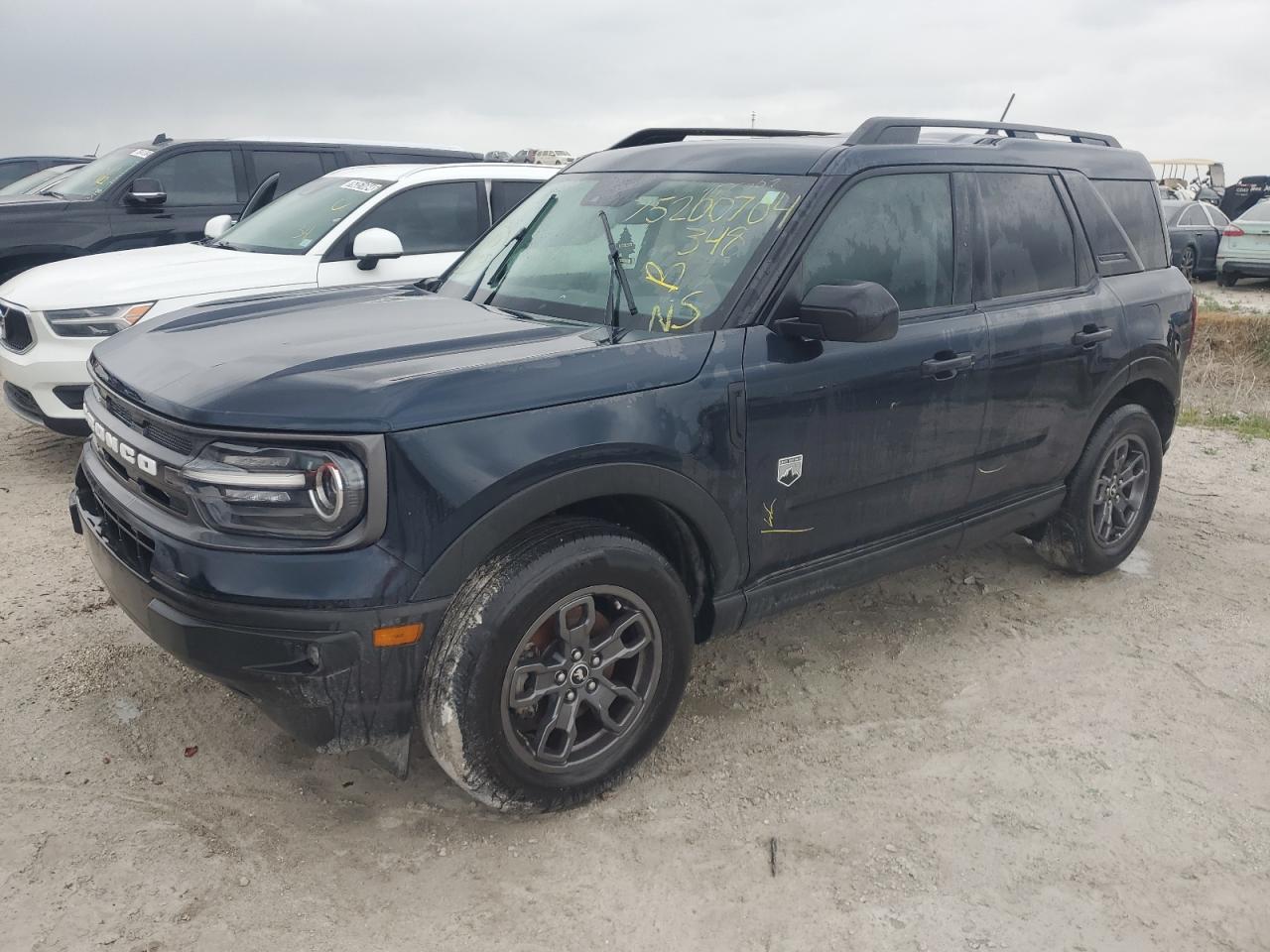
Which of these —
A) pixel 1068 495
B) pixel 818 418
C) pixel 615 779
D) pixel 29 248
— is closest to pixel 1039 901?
→ pixel 615 779

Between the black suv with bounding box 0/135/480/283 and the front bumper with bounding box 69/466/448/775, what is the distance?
19.7 feet

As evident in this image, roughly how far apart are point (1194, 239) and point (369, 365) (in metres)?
18.3

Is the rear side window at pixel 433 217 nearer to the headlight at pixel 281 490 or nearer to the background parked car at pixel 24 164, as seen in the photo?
the headlight at pixel 281 490

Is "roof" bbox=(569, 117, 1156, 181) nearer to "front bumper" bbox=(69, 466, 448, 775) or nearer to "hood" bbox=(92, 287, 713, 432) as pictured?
"hood" bbox=(92, 287, 713, 432)

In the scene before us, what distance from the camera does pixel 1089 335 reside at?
421 centimetres

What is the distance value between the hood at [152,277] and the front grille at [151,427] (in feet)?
10.1

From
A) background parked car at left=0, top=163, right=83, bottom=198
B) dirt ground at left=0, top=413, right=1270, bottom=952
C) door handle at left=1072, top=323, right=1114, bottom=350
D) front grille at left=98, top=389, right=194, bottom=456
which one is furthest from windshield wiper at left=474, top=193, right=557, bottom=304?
background parked car at left=0, top=163, right=83, bottom=198

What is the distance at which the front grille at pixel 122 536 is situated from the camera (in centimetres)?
269

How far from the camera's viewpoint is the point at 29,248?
7.62m

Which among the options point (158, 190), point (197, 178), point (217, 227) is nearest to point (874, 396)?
point (217, 227)

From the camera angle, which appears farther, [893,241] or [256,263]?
[256,263]

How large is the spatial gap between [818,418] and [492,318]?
1098 mm

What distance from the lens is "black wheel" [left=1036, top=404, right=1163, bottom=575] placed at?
178 inches

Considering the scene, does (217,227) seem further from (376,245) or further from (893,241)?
(893,241)
